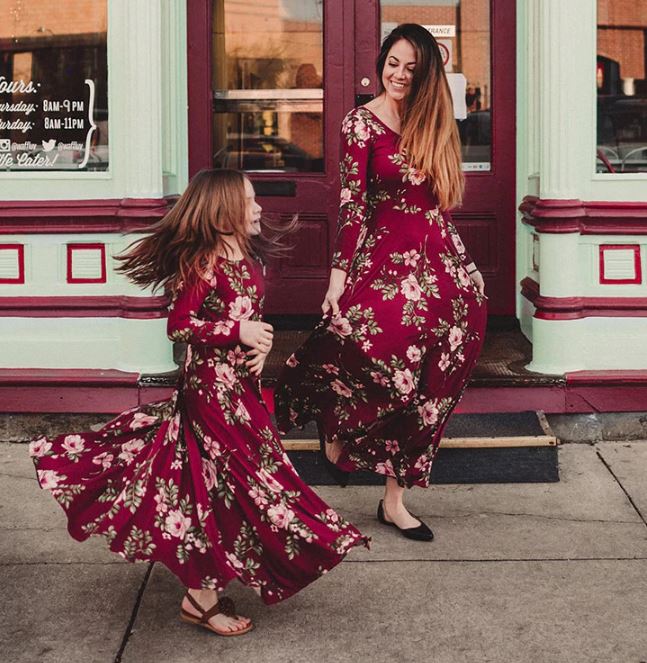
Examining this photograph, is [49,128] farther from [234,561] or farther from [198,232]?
[234,561]

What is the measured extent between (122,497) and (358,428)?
1.20 meters

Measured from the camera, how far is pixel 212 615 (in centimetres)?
393

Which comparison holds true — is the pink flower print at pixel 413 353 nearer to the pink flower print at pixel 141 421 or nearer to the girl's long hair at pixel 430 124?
the girl's long hair at pixel 430 124

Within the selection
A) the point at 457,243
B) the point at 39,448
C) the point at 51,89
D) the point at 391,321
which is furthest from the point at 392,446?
the point at 51,89

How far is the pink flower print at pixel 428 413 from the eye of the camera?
15.5 feet

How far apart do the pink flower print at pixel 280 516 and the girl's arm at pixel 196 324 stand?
55cm

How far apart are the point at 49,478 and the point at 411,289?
A: 1579 millimetres

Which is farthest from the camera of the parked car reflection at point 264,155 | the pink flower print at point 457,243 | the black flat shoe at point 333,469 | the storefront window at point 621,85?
the parked car reflection at point 264,155

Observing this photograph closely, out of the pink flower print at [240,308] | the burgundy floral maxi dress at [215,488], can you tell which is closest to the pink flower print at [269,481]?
the burgundy floral maxi dress at [215,488]

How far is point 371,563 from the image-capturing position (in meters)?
4.54

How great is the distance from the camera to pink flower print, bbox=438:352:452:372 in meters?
4.70

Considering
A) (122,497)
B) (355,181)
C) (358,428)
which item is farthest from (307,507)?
(355,181)

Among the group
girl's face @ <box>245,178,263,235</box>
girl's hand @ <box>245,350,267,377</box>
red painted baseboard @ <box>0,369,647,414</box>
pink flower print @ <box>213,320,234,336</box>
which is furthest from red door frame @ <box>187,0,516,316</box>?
pink flower print @ <box>213,320,234,336</box>

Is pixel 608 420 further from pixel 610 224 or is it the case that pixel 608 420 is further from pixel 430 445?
pixel 430 445
